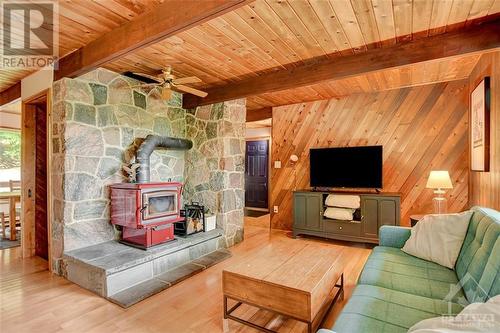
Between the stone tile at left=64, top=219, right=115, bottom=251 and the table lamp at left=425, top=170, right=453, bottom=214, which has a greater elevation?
the table lamp at left=425, top=170, right=453, bottom=214

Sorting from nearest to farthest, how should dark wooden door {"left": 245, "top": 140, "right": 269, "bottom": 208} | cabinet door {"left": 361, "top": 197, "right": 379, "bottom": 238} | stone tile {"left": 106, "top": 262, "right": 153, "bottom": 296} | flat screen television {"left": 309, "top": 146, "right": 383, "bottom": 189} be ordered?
stone tile {"left": 106, "top": 262, "right": 153, "bottom": 296} < cabinet door {"left": 361, "top": 197, "right": 379, "bottom": 238} < flat screen television {"left": 309, "top": 146, "right": 383, "bottom": 189} < dark wooden door {"left": 245, "top": 140, "right": 269, "bottom": 208}

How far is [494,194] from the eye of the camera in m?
2.63

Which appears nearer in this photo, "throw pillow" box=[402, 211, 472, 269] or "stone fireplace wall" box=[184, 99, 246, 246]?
"throw pillow" box=[402, 211, 472, 269]

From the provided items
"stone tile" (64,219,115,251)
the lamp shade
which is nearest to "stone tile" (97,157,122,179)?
"stone tile" (64,219,115,251)

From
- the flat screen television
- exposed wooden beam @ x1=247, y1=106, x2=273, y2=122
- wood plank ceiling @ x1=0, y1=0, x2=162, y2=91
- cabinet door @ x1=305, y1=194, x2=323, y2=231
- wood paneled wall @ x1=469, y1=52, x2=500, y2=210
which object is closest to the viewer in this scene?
wood plank ceiling @ x1=0, y1=0, x2=162, y2=91

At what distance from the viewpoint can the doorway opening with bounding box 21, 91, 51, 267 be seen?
3600 millimetres

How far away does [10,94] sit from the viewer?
4016mm

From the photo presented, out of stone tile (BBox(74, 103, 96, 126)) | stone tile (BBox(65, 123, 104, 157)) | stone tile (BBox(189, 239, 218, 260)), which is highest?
stone tile (BBox(74, 103, 96, 126))

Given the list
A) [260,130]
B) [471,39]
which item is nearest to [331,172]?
[471,39]

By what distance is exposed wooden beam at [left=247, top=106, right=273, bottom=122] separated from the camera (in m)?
5.50

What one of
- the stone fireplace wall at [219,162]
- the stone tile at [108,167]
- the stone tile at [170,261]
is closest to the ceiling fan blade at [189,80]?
the stone fireplace wall at [219,162]

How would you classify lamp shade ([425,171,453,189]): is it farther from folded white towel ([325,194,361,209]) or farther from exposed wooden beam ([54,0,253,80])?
exposed wooden beam ([54,0,253,80])

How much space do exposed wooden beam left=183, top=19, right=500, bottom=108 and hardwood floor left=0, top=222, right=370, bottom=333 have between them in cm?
197

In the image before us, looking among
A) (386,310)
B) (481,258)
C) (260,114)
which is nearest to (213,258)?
(386,310)
